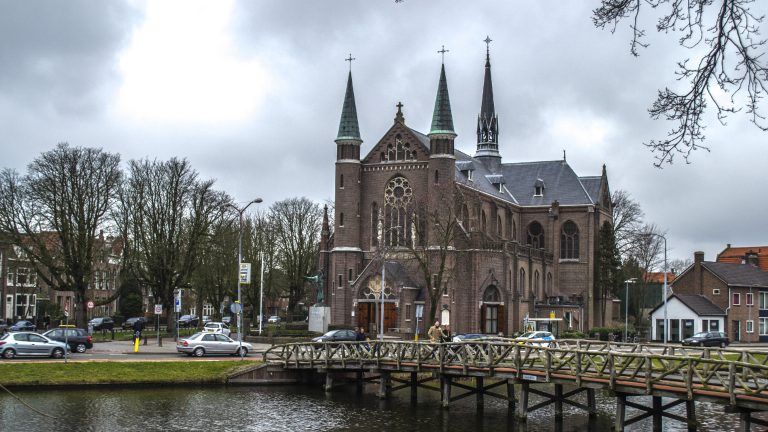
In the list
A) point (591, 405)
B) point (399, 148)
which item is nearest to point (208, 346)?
point (591, 405)

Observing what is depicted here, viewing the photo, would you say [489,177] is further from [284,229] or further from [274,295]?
[274,295]

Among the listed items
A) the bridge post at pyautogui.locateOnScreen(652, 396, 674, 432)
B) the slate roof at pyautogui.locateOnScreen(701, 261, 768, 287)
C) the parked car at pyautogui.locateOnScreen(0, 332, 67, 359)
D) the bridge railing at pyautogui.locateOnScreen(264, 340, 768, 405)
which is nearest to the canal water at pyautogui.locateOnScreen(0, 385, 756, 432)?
the bridge post at pyautogui.locateOnScreen(652, 396, 674, 432)

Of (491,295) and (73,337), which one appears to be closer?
(73,337)

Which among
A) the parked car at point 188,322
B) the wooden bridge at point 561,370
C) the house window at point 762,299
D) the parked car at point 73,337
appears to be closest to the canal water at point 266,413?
the wooden bridge at point 561,370

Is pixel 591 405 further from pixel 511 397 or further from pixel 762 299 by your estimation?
pixel 762 299

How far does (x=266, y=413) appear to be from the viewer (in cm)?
3300

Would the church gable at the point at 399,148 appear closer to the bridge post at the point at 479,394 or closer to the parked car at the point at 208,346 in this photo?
the parked car at the point at 208,346

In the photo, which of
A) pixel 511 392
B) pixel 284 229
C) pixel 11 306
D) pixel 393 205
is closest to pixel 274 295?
pixel 284 229

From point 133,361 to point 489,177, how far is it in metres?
52.2

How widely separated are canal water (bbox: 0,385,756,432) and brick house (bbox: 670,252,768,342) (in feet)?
145

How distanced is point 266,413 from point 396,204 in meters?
42.2

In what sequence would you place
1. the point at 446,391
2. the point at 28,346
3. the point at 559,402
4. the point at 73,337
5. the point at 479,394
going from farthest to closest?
the point at 73,337
the point at 28,346
the point at 479,394
the point at 446,391
the point at 559,402

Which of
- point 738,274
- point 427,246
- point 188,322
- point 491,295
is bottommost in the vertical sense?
point 188,322

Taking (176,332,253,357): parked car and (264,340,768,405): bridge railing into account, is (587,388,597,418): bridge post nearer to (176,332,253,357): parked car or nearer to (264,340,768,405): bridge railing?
(264,340,768,405): bridge railing
